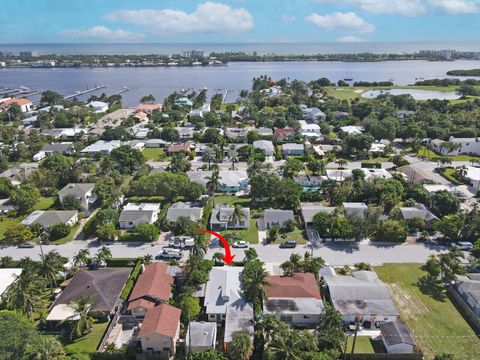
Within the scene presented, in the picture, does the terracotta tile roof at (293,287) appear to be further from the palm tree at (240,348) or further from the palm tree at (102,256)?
the palm tree at (102,256)

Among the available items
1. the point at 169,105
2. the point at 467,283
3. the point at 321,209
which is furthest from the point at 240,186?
the point at 169,105

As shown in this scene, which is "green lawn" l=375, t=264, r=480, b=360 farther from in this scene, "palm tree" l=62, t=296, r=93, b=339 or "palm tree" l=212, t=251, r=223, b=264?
"palm tree" l=62, t=296, r=93, b=339

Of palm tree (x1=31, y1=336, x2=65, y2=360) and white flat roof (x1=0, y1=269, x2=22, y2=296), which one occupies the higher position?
palm tree (x1=31, y1=336, x2=65, y2=360)

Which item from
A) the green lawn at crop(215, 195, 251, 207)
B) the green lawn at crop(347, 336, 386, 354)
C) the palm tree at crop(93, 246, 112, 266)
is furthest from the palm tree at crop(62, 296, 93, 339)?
the green lawn at crop(215, 195, 251, 207)

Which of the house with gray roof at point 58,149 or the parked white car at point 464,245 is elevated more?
the house with gray roof at point 58,149

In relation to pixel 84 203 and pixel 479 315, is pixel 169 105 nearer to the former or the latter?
pixel 84 203

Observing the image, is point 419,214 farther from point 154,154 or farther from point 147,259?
point 154,154

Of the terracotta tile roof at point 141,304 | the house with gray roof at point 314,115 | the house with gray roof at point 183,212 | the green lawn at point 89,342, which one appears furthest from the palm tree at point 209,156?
the house with gray roof at point 314,115
